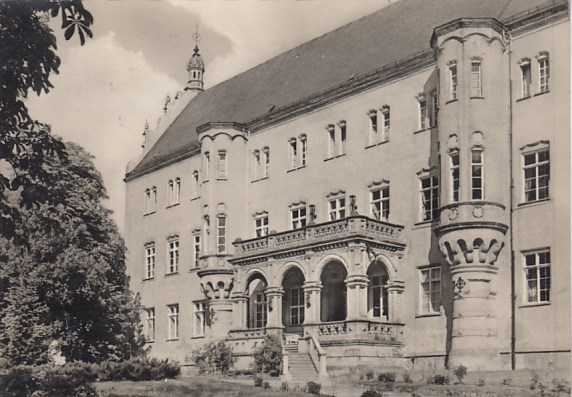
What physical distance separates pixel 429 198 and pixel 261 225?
1041cm

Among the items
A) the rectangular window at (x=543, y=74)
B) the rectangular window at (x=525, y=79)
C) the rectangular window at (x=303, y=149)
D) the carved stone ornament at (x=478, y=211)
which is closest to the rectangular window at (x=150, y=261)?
the rectangular window at (x=303, y=149)

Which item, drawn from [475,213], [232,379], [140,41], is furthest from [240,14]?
[232,379]

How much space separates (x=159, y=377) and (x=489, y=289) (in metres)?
12.0

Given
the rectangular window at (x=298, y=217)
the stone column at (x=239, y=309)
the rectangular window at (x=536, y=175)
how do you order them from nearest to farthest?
the rectangular window at (x=536, y=175), the stone column at (x=239, y=309), the rectangular window at (x=298, y=217)

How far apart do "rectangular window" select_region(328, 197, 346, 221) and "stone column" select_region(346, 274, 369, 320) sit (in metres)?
4.38

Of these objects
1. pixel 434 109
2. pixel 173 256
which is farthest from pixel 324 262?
pixel 173 256

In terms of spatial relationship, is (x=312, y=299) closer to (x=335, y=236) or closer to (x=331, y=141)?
(x=335, y=236)

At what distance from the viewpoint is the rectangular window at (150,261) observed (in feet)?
157

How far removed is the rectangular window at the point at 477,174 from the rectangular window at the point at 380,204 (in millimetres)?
5436

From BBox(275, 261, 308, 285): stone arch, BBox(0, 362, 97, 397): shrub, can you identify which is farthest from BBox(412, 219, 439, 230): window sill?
BBox(0, 362, 97, 397): shrub

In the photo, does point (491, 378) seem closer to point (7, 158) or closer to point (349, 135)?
point (349, 135)

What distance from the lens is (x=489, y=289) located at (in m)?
28.0

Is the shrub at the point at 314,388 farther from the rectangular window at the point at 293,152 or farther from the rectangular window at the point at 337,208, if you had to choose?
the rectangular window at the point at 293,152

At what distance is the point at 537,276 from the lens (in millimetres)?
27578
